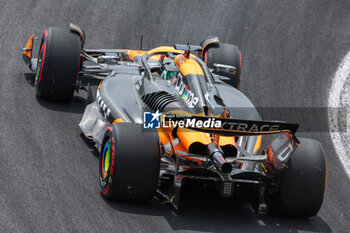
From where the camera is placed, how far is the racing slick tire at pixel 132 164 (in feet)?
28.2

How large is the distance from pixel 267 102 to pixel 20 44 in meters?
5.61

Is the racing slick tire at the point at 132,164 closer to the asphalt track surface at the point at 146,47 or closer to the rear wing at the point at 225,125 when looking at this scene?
the asphalt track surface at the point at 146,47

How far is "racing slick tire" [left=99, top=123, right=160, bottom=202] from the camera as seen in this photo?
859 cm

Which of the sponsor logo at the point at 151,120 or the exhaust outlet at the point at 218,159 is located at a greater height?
the sponsor logo at the point at 151,120

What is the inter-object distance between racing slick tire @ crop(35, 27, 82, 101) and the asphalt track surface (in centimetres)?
28

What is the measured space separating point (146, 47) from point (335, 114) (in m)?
4.89

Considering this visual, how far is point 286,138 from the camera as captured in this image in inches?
349

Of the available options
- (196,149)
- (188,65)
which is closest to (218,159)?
(196,149)

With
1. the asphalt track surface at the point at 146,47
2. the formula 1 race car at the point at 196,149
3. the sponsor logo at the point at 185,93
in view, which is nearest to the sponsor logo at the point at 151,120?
the formula 1 race car at the point at 196,149

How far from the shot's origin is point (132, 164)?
8586 mm

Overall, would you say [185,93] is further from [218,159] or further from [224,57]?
[224,57]

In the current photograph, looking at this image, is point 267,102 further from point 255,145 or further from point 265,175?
point 265,175

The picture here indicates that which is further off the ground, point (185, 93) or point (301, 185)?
point (185, 93)

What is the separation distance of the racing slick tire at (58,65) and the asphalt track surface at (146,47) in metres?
0.28
